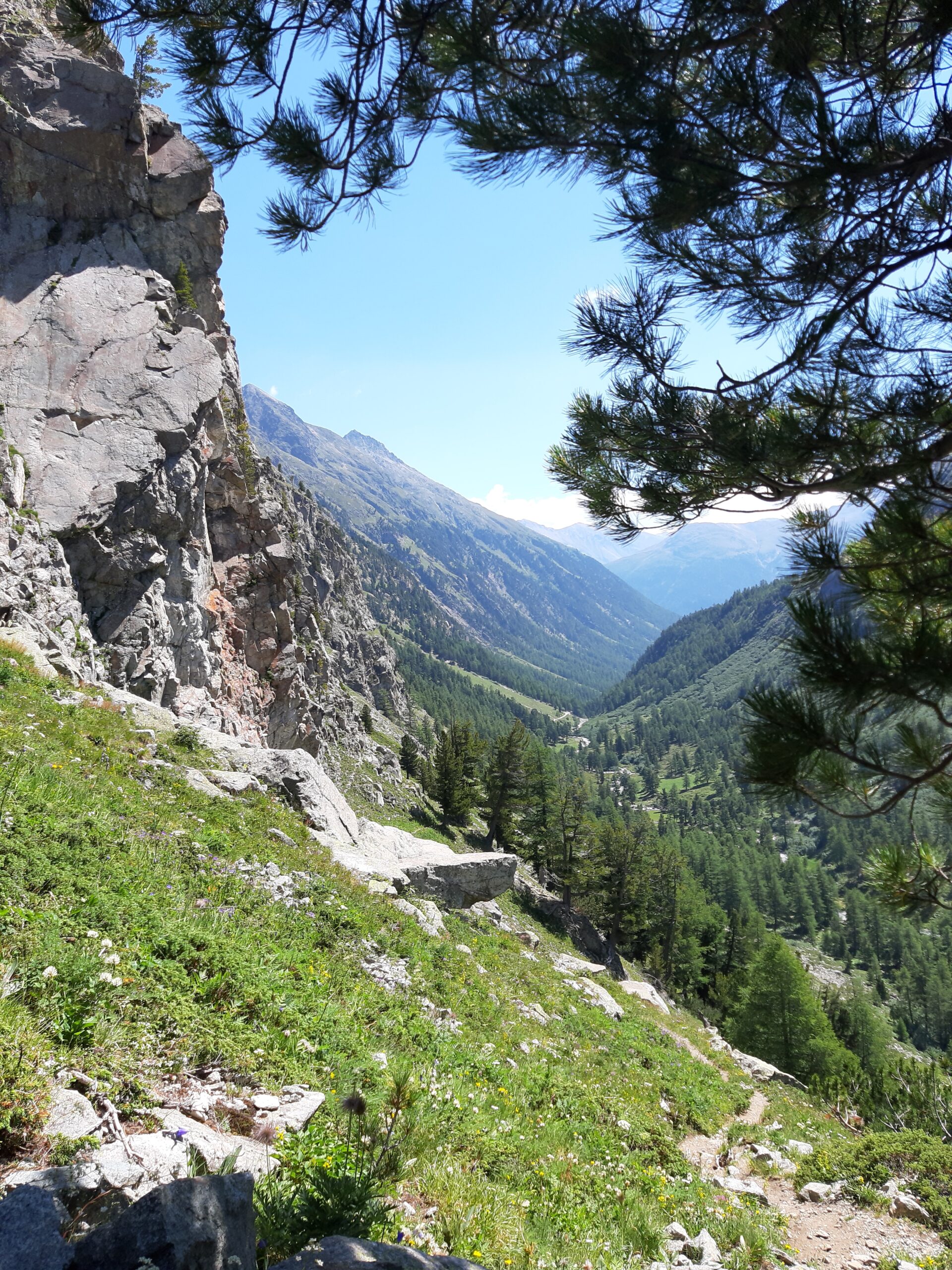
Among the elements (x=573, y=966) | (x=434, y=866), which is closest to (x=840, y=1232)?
(x=434, y=866)

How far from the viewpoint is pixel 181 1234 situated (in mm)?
2568

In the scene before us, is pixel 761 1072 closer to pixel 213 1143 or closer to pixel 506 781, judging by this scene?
pixel 213 1143

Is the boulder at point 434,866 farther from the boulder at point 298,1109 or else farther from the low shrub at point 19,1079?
the low shrub at point 19,1079

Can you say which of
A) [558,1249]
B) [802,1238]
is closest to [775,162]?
[558,1249]

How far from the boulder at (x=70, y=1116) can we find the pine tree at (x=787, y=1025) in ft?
129

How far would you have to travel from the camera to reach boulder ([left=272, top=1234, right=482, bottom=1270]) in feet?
9.43

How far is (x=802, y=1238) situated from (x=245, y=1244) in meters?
8.61

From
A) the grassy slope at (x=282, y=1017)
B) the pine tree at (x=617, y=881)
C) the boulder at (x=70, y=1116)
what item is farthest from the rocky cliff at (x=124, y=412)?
the pine tree at (x=617, y=881)

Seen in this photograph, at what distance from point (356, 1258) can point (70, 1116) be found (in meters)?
2.03

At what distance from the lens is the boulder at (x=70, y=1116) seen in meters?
3.53

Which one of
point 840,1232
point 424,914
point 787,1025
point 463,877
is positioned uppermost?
point 840,1232

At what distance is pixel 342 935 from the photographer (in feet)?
31.7

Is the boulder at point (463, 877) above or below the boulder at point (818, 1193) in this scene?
below

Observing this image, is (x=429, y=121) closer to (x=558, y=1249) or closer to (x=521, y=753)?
(x=558, y=1249)
